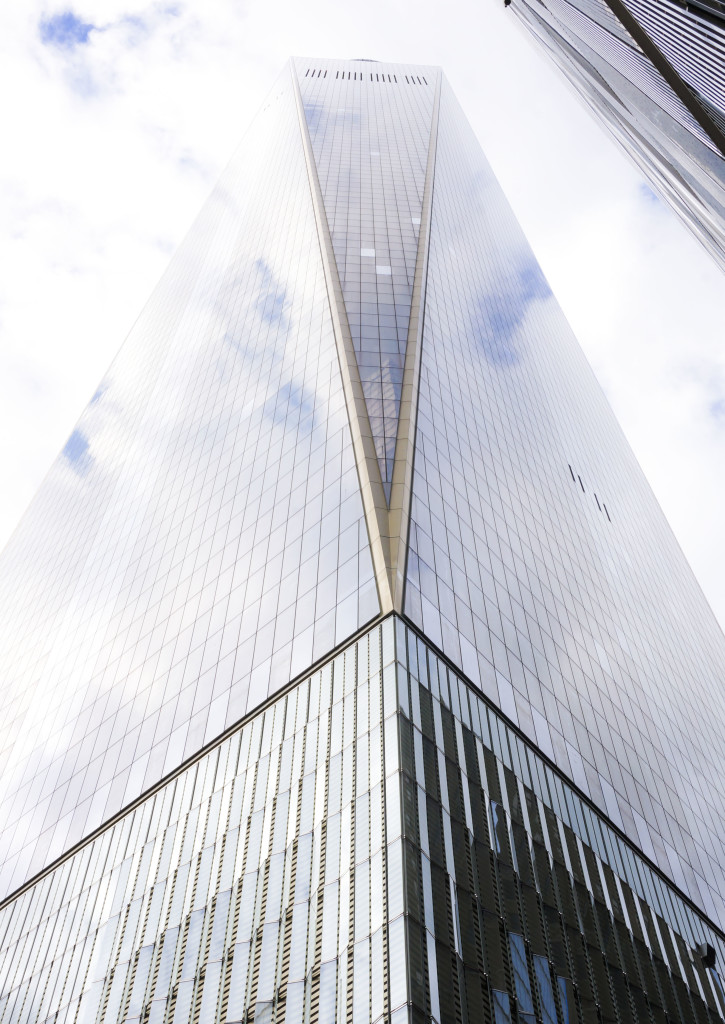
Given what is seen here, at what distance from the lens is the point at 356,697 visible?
24438 mm

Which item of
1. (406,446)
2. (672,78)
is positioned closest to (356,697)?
(406,446)

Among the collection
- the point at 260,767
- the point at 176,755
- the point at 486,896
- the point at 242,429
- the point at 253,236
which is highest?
the point at 253,236

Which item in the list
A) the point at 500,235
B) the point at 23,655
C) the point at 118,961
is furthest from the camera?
the point at 500,235

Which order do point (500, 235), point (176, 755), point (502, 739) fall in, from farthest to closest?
point (500, 235) → point (176, 755) → point (502, 739)

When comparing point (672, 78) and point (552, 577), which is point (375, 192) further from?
point (552, 577)

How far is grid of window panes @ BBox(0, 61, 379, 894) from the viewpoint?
32.3 m

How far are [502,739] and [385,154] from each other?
7755 centimetres

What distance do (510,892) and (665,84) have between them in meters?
43.2

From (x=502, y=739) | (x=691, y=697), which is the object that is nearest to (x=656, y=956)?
(x=502, y=739)

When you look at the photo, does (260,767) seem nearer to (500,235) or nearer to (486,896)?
(486,896)

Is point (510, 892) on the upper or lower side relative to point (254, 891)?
lower

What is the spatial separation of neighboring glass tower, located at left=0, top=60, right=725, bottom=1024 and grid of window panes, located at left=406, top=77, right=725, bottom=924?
12.5 inches

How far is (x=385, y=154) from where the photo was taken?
89375 millimetres

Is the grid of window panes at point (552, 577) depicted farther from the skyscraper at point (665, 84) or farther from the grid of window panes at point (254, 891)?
the skyscraper at point (665, 84)
